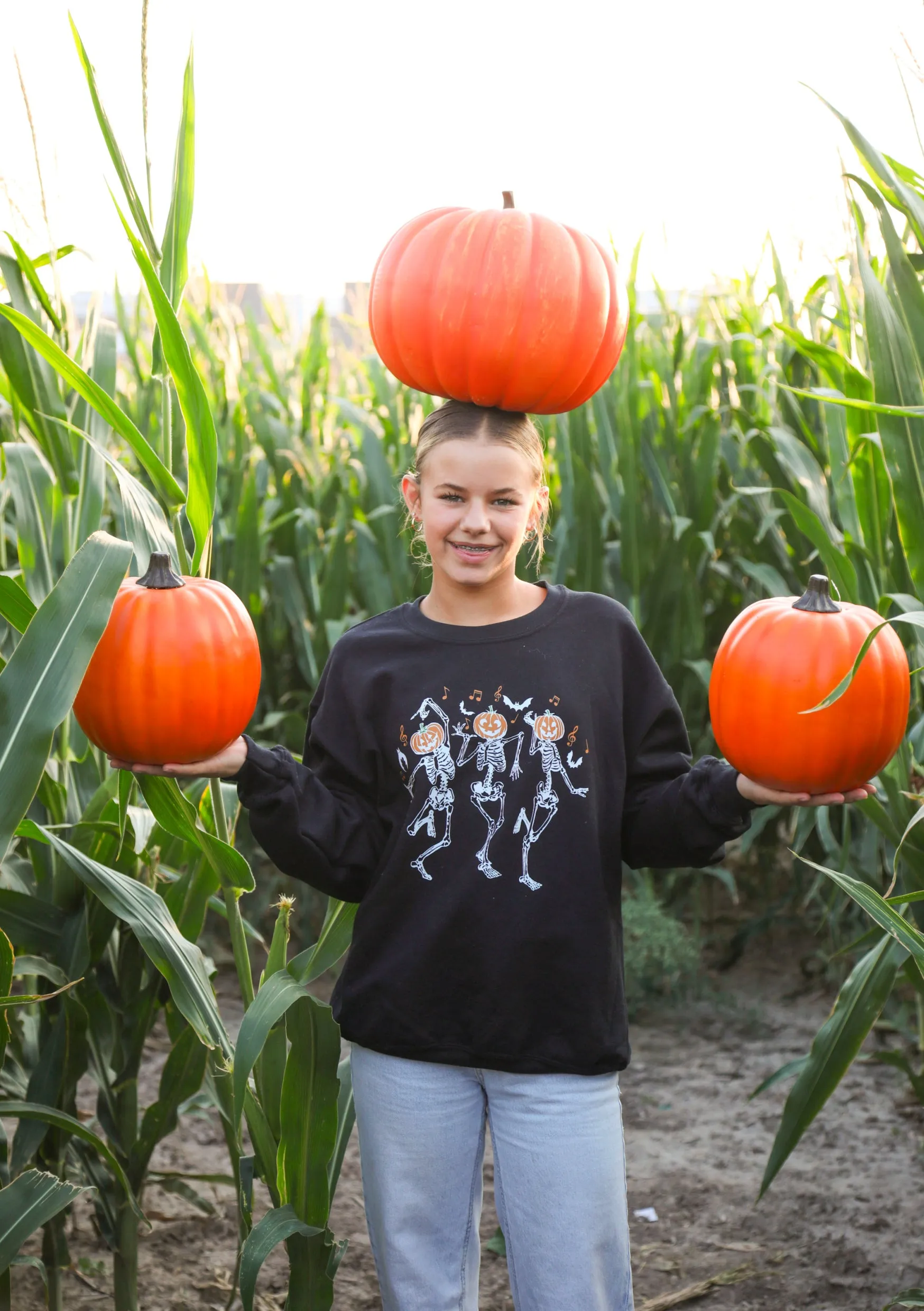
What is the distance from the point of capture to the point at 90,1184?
201 cm

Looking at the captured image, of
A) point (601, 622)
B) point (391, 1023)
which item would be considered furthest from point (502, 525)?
point (391, 1023)

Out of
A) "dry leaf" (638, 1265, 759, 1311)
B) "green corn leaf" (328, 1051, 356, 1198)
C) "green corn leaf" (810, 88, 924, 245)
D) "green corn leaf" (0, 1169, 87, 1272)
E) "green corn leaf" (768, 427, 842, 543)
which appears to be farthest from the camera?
"green corn leaf" (768, 427, 842, 543)

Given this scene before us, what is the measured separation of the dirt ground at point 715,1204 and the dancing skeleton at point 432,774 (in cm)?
108

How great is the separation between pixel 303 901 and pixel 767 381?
85.6 inches

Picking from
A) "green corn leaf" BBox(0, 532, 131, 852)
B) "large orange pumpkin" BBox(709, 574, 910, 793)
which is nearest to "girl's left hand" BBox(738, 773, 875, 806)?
"large orange pumpkin" BBox(709, 574, 910, 793)

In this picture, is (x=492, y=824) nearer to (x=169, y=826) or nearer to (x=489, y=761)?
(x=489, y=761)

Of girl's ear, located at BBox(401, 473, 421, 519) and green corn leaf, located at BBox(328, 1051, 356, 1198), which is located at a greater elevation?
girl's ear, located at BBox(401, 473, 421, 519)

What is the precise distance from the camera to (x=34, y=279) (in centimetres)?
173

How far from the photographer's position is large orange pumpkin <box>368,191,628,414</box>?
5.26ft

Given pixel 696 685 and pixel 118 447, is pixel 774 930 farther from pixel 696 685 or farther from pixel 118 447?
pixel 118 447

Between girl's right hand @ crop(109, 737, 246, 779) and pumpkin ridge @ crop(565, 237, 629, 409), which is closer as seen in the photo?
girl's right hand @ crop(109, 737, 246, 779)

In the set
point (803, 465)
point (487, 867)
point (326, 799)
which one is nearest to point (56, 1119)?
point (326, 799)

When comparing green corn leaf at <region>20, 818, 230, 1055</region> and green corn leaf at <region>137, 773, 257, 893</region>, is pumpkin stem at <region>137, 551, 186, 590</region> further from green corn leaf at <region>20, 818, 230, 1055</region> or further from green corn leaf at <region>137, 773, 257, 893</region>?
green corn leaf at <region>20, 818, 230, 1055</region>

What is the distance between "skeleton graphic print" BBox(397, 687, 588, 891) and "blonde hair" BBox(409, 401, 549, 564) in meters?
0.30
